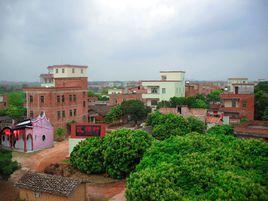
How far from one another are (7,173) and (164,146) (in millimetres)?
10895

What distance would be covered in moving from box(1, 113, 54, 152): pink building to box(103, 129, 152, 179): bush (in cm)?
1261

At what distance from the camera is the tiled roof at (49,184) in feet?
57.8

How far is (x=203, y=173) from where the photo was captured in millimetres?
13711

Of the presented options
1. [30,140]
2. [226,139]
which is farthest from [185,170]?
[30,140]

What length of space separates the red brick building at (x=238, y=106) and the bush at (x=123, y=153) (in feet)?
74.7

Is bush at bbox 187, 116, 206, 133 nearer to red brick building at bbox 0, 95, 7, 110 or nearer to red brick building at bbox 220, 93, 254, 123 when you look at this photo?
red brick building at bbox 220, 93, 254, 123

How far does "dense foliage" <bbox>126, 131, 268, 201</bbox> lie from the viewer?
12.5 m

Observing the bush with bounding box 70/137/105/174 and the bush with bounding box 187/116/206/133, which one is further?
the bush with bounding box 187/116/206/133

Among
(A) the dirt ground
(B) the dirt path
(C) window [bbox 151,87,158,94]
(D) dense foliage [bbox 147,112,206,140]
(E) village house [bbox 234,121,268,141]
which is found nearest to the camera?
(A) the dirt ground

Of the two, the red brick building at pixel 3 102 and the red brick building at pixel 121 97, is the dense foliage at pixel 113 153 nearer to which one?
the red brick building at pixel 121 97

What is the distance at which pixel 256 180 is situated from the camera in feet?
43.7

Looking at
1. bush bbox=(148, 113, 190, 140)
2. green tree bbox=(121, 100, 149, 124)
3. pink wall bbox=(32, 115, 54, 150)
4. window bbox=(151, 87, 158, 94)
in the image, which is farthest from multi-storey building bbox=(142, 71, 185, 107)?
bush bbox=(148, 113, 190, 140)

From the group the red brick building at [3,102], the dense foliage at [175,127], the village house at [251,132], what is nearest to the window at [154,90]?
the dense foliage at [175,127]

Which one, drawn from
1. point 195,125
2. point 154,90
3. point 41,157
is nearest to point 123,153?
point 195,125
